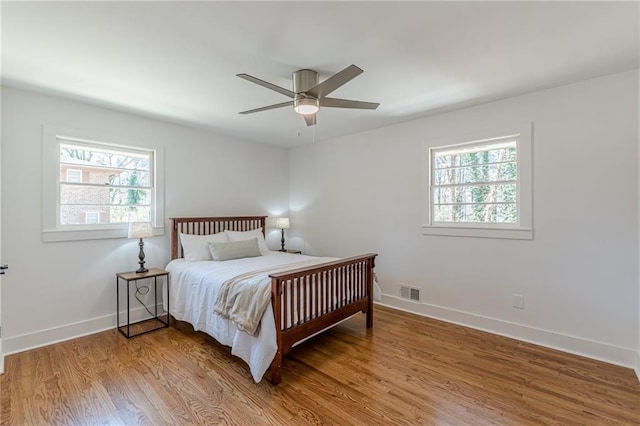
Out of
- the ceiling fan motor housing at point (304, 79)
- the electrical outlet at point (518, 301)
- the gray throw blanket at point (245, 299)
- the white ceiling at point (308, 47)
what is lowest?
the electrical outlet at point (518, 301)

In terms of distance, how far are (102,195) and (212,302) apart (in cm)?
197

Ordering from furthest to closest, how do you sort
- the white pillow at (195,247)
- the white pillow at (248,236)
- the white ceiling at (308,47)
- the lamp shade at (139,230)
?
the white pillow at (248,236), the white pillow at (195,247), the lamp shade at (139,230), the white ceiling at (308,47)

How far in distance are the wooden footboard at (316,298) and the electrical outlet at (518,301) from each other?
151 cm

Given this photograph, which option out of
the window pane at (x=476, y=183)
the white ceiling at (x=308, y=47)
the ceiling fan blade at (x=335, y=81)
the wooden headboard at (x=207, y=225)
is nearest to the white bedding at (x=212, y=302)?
the wooden headboard at (x=207, y=225)

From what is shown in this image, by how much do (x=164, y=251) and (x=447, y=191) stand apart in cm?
373

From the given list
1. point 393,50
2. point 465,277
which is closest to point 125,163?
point 393,50

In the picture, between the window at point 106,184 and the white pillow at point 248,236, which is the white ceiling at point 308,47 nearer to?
the window at point 106,184

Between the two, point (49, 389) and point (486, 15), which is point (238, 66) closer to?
point (486, 15)

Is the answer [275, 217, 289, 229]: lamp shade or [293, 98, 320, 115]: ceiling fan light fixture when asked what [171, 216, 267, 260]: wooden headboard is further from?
[293, 98, 320, 115]: ceiling fan light fixture

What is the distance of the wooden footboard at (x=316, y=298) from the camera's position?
240 centimetres

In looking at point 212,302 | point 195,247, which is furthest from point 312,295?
point 195,247

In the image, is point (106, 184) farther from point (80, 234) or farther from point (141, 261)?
point (141, 261)

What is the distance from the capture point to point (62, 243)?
3.13 meters

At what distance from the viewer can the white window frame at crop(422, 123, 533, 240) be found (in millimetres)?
3062
